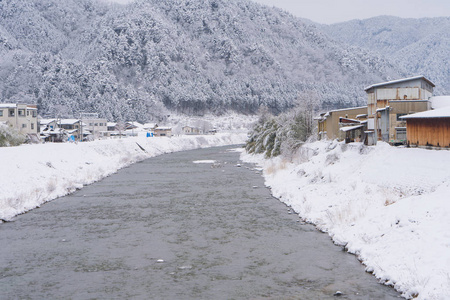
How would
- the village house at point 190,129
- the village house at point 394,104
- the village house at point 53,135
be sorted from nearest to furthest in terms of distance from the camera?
the village house at point 394,104 < the village house at point 53,135 < the village house at point 190,129

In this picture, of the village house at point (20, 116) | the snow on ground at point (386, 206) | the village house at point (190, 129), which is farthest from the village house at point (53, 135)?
the snow on ground at point (386, 206)

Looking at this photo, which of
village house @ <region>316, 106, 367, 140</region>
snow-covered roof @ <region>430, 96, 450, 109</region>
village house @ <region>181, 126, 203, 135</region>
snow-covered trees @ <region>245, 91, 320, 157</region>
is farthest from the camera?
village house @ <region>181, 126, 203, 135</region>

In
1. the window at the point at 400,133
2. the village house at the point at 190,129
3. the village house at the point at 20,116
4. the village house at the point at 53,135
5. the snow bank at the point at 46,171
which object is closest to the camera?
the snow bank at the point at 46,171

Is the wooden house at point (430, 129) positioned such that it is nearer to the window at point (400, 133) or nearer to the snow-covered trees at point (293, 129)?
the window at point (400, 133)

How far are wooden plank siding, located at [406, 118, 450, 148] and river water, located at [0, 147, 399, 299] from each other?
9724mm

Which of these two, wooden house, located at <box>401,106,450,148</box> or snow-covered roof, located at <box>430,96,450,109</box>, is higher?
snow-covered roof, located at <box>430,96,450,109</box>

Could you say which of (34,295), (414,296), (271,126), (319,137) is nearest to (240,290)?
(414,296)

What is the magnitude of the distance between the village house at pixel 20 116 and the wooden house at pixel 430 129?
75.9 metres

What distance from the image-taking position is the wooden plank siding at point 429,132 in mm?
23188

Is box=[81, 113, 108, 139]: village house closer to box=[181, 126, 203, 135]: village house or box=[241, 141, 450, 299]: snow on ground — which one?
box=[181, 126, 203, 135]: village house

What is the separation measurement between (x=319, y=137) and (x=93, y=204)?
33.5 meters

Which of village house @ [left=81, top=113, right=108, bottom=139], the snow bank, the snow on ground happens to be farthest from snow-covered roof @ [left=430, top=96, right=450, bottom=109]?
village house @ [left=81, top=113, right=108, bottom=139]

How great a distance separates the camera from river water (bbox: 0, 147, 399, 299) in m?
12.1

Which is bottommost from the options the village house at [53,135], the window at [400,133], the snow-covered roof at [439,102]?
the window at [400,133]
